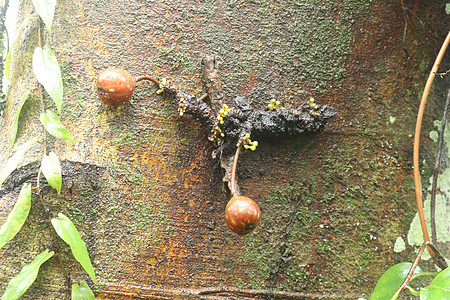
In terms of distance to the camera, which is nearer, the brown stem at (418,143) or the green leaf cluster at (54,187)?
the green leaf cluster at (54,187)

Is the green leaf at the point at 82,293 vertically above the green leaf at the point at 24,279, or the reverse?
the green leaf at the point at 24,279

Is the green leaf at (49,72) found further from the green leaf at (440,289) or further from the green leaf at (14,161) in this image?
the green leaf at (440,289)

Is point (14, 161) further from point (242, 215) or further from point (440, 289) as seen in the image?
point (440, 289)

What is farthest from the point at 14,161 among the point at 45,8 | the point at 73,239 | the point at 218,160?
the point at 218,160

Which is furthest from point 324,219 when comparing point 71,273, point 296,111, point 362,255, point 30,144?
point 30,144

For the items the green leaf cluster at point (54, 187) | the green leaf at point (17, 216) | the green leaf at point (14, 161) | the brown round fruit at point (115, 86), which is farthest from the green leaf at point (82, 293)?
the brown round fruit at point (115, 86)

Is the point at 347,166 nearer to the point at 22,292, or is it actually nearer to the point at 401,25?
the point at 401,25

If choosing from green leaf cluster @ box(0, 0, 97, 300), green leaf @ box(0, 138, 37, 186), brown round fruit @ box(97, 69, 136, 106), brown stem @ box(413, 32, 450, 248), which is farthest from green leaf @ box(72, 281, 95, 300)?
brown stem @ box(413, 32, 450, 248)
